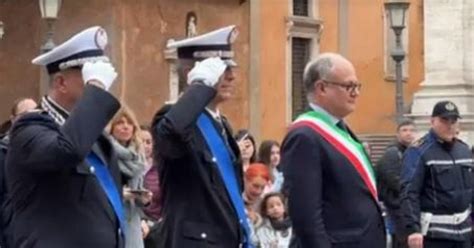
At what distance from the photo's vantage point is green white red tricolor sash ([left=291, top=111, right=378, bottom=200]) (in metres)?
7.68

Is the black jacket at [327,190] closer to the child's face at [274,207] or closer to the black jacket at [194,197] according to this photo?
the black jacket at [194,197]

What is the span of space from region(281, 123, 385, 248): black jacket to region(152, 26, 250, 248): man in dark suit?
0.30 metres

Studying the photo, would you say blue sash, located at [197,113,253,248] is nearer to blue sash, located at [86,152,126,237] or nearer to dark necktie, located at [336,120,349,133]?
dark necktie, located at [336,120,349,133]

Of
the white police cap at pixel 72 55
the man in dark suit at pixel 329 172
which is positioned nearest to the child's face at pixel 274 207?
the man in dark suit at pixel 329 172

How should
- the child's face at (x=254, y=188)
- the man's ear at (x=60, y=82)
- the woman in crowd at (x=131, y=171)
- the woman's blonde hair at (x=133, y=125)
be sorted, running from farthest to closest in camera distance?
the child's face at (x=254, y=188)
the woman's blonde hair at (x=133, y=125)
the woman in crowd at (x=131, y=171)
the man's ear at (x=60, y=82)

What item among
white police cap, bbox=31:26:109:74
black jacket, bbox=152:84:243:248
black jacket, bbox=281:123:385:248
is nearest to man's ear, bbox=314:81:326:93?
black jacket, bbox=281:123:385:248

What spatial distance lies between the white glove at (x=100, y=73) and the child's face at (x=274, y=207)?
6.36 metres

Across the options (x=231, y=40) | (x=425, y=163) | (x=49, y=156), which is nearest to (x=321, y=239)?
(x=231, y=40)

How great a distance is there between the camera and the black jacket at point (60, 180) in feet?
19.8

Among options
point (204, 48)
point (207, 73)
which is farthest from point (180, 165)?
point (204, 48)

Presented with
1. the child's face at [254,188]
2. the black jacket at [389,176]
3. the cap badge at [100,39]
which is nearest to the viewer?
the cap badge at [100,39]

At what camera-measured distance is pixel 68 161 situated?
6047 mm

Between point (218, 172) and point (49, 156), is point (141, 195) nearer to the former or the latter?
point (218, 172)

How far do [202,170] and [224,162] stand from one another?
6.9 inches
